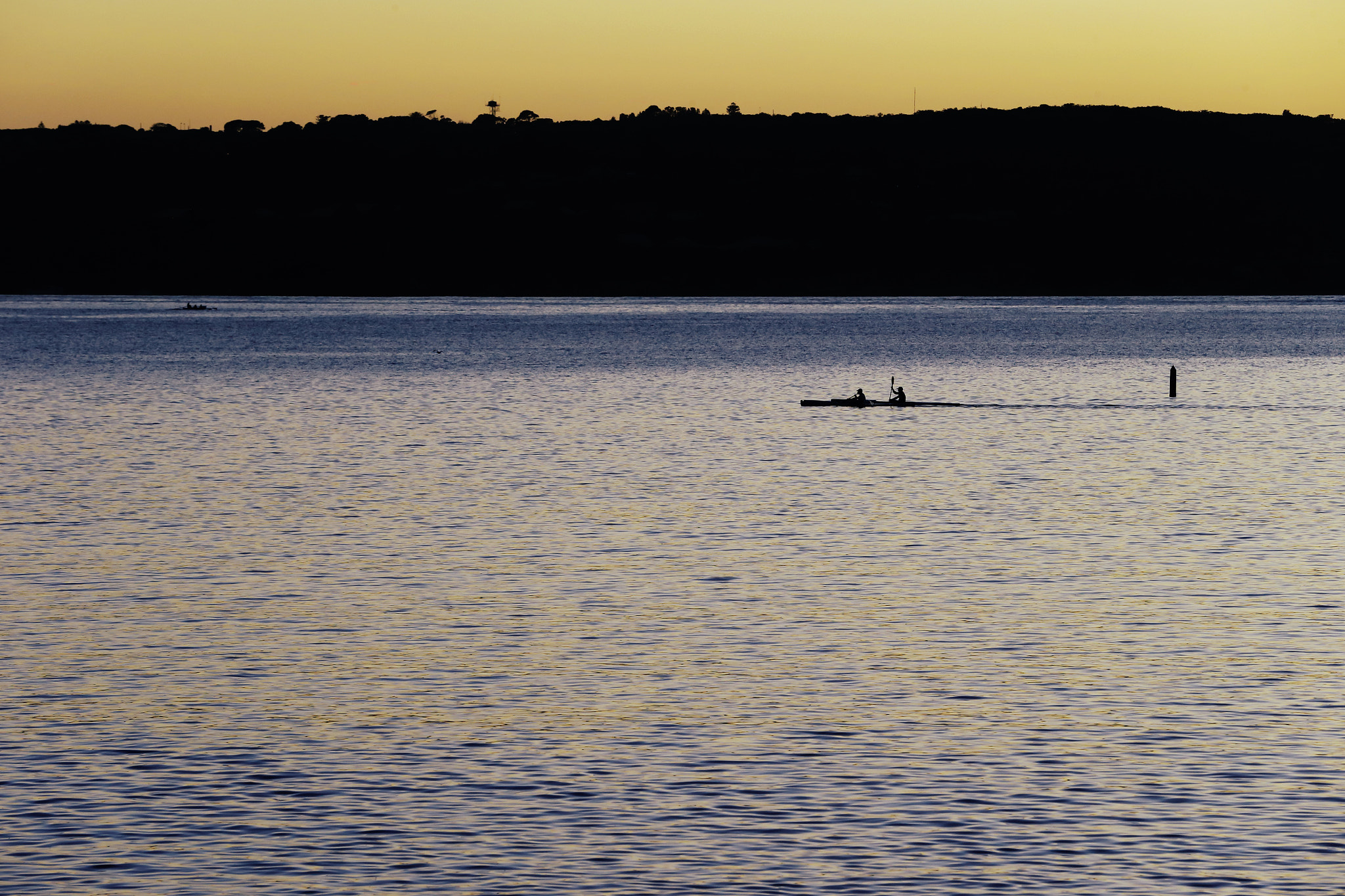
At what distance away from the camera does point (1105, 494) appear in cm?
5075

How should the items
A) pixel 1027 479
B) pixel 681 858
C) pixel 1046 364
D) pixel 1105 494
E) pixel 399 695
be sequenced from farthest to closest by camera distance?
pixel 1046 364 < pixel 1027 479 < pixel 1105 494 < pixel 399 695 < pixel 681 858

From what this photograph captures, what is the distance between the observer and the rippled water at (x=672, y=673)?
17.8 meters

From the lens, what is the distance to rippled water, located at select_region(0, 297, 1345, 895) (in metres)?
17.8

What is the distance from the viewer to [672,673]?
26016 mm

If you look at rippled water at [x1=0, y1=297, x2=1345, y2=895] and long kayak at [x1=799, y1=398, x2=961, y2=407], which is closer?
rippled water at [x1=0, y1=297, x2=1345, y2=895]

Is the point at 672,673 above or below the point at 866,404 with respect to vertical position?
above

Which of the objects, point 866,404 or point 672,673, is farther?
point 866,404

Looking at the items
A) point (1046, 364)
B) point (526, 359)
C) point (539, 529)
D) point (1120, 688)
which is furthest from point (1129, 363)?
point (1120, 688)

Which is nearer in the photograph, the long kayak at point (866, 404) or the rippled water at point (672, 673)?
the rippled water at point (672, 673)

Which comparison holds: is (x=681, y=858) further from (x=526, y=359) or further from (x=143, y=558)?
(x=526, y=359)

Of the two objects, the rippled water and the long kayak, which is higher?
the rippled water

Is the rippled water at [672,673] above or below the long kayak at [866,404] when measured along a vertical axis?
above

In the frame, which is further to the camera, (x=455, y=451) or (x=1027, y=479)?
(x=455, y=451)

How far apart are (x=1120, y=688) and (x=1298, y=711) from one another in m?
2.34
